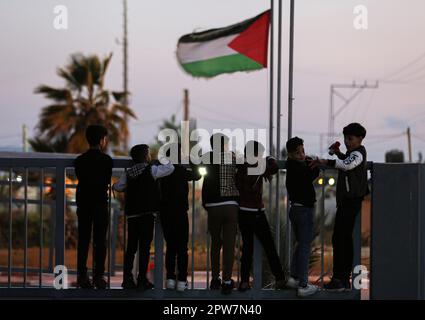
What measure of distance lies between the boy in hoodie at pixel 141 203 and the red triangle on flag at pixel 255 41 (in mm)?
5964

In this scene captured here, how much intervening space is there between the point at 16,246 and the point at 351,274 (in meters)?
20.9

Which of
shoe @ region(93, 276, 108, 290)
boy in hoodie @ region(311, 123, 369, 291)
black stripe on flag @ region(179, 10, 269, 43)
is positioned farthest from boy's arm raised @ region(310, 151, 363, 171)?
black stripe on flag @ region(179, 10, 269, 43)

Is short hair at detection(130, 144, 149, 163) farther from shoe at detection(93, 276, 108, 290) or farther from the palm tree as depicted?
the palm tree

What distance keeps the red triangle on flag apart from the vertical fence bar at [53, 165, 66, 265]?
6.13m

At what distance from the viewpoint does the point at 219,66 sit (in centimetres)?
1573

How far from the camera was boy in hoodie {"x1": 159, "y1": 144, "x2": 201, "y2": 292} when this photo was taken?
9.64m

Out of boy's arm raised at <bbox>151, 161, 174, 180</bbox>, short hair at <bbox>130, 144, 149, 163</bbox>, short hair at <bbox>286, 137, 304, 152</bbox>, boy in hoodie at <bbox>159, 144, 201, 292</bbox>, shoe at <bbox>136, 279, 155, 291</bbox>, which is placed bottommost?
shoe at <bbox>136, 279, 155, 291</bbox>

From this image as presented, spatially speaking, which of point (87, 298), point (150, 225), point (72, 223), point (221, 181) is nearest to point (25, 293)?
point (87, 298)

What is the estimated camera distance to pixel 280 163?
9.91 metres

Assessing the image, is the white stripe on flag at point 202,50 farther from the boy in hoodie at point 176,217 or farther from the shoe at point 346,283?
the shoe at point 346,283

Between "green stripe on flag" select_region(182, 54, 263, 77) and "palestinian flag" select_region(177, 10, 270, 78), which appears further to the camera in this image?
"green stripe on flag" select_region(182, 54, 263, 77)

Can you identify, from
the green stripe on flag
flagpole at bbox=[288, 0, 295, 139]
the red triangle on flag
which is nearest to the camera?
flagpole at bbox=[288, 0, 295, 139]

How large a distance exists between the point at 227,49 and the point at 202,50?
43 cm
